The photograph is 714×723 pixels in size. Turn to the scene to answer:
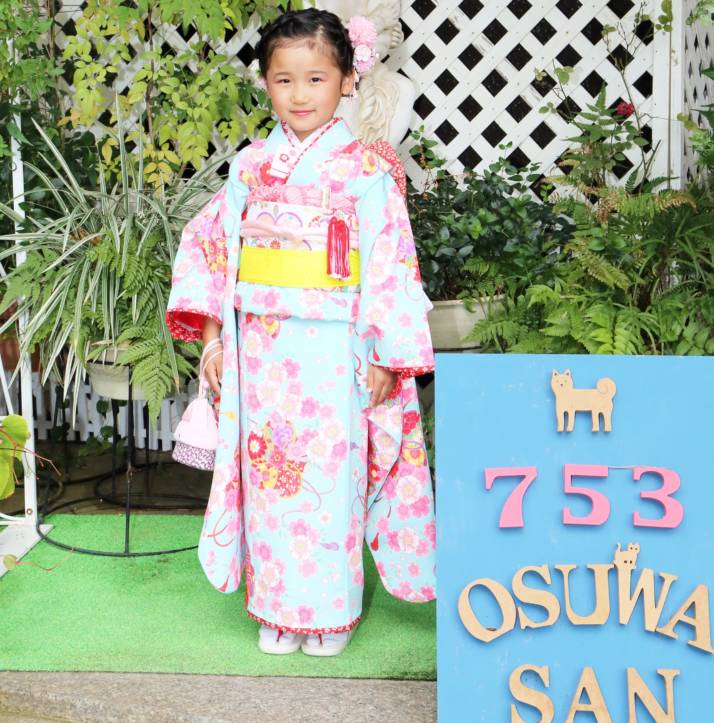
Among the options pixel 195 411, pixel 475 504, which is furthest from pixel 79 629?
pixel 475 504

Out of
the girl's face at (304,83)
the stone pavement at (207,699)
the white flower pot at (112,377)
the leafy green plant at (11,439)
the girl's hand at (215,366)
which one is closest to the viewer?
the stone pavement at (207,699)

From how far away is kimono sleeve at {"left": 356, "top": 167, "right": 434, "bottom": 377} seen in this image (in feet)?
8.50

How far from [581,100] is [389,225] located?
1.84 metres

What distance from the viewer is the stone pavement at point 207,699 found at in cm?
240

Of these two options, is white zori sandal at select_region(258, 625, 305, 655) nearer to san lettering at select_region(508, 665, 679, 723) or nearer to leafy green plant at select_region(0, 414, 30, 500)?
san lettering at select_region(508, 665, 679, 723)

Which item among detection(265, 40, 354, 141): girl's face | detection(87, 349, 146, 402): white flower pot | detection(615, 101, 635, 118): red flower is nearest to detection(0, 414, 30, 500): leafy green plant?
detection(87, 349, 146, 402): white flower pot

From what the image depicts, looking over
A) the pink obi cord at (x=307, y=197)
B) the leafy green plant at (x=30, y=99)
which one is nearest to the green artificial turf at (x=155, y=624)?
the pink obi cord at (x=307, y=197)

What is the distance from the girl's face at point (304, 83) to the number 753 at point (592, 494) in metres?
1.01

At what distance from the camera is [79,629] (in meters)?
2.86

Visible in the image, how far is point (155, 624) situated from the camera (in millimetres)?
2896

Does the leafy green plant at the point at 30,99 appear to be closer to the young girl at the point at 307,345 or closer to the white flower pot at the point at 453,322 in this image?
the young girl at the point at 307,345

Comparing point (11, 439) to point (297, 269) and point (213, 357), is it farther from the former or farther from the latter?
point (297, 269)

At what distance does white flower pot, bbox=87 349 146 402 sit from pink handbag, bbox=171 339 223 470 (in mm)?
691

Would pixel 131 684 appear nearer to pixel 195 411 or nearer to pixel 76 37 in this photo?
pixel 195 411
